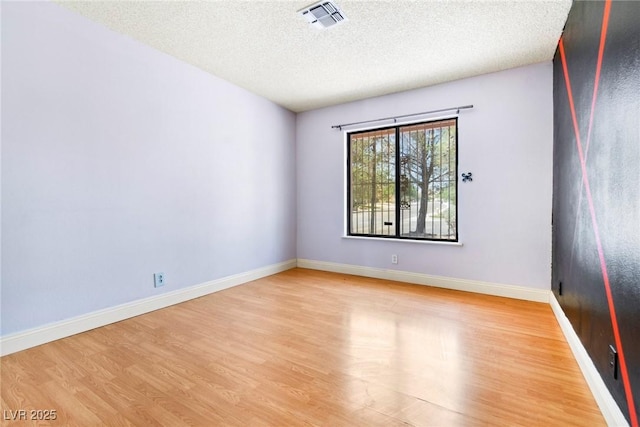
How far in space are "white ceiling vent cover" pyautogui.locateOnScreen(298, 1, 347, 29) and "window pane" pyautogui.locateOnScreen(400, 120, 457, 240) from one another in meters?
2.02

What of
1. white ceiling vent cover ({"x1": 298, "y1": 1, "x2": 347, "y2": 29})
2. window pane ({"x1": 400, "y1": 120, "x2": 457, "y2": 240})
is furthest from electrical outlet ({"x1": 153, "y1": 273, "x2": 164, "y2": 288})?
window pane ({"x1": 400, "y1": 120, "x2": 457, "y2": 240})

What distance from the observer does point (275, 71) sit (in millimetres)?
3506

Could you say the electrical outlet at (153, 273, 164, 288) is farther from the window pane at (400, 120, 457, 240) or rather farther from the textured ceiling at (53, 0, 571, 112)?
the window pane at (400, 120, 457, 240)

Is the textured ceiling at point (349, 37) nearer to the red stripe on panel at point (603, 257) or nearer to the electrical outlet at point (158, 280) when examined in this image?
the red stripe on panel at point (603, 257)

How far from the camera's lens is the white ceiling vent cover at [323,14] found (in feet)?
7.65

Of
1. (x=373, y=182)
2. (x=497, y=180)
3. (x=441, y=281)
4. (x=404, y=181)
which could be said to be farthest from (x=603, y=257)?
(x=373, y=182)

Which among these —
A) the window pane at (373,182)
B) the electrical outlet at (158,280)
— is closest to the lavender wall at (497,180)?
the window pane at (373,182)

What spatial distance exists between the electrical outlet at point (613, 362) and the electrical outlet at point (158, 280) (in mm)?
3457

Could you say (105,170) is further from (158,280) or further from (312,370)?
(312,370)

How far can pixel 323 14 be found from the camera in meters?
2.43

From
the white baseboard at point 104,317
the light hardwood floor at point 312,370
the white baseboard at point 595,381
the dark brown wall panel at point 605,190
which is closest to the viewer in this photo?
the dark brown wall panel at point 605,190

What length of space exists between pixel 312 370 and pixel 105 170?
2430 mm

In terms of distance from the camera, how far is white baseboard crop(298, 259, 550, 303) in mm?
3328

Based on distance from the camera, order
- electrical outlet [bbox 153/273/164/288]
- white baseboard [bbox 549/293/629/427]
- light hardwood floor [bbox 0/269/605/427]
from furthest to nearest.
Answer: electrical outlet [bbox 153/273/164/288] → light hardwood floor [bbox 0/269/605/427] → white baseboard [bbox 549/293/629/427]
